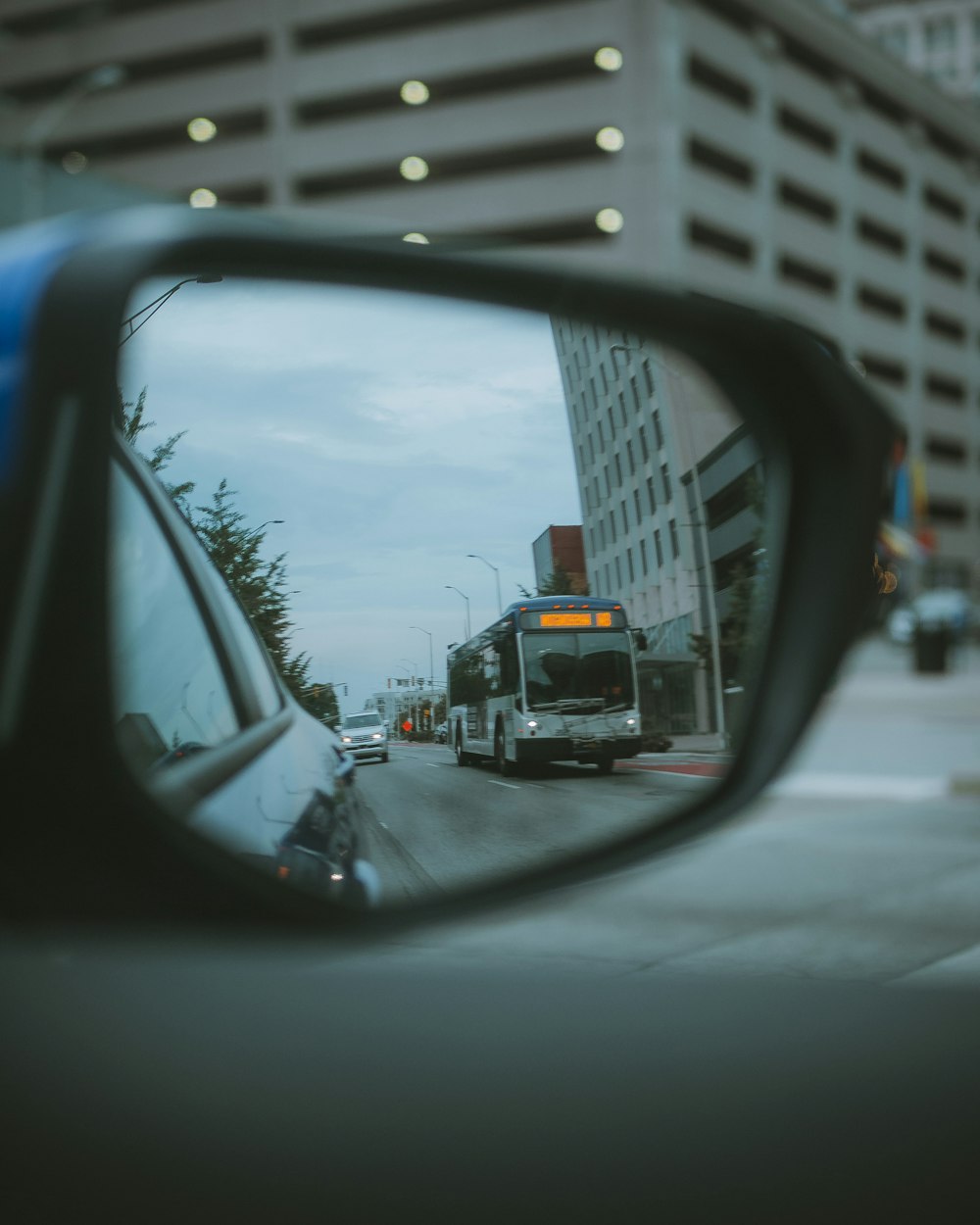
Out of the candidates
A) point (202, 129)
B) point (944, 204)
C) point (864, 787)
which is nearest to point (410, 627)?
point (864, 787)

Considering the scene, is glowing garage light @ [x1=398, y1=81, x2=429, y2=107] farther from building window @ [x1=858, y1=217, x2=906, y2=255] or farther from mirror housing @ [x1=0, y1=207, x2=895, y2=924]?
mirror housing @ [x1=0, y1=207, x2=895, y2=924]

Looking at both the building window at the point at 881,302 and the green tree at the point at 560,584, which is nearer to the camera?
the green tree at the point at 560,584

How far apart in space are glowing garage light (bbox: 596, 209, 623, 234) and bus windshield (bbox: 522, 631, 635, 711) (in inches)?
1886

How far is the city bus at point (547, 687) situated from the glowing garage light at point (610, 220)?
4790 centimetres

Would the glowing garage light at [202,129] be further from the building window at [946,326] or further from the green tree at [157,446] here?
the green tree at [157,446]

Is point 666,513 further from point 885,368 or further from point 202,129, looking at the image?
point 885,368

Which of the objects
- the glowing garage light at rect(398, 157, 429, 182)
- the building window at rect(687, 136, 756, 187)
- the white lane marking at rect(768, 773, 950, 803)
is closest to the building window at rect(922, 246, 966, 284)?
the building window at rect(687, 136, 756, 187)

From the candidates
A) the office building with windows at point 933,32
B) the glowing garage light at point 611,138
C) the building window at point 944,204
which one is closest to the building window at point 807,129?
the building window at point 944,204

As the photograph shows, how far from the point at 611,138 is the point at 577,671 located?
161ft

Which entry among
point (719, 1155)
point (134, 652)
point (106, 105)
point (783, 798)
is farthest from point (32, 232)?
point (106, 105)

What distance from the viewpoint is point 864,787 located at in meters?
8.74

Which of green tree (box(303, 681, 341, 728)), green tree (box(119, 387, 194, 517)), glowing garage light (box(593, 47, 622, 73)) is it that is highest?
glowing garage light (box(593, 47, 622, 73))

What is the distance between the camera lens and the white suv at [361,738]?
1.23m

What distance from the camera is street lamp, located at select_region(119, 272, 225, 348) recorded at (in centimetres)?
104
